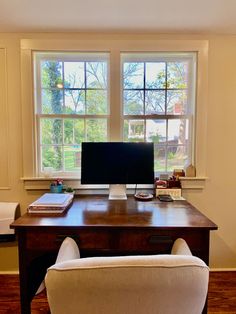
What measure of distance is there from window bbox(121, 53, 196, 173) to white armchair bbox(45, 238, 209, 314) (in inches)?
62.2

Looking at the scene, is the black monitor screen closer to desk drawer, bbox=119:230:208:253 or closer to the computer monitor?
the computer monitor

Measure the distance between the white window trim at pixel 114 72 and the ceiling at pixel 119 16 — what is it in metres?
0.10

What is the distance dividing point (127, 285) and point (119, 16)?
74.1 inches

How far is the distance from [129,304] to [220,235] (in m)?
1.78

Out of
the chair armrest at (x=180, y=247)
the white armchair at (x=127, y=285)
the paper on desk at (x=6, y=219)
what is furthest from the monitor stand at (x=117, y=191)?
the white armchair at (x=127, y=285)

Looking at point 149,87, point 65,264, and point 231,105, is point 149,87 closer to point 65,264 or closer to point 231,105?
point 231,105

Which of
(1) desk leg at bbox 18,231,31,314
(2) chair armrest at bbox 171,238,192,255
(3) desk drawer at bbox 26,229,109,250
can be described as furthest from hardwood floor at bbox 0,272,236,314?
(2) chair armrest at bbox 171,238,192,255

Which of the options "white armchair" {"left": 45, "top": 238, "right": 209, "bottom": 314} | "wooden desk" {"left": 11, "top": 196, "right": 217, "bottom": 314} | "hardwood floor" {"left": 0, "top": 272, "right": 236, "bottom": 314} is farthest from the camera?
"hardwood floor" {"left": 0, "top": 272, "right": 236, "bottom": 314}

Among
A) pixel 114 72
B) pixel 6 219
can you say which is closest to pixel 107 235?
pixel 6 219

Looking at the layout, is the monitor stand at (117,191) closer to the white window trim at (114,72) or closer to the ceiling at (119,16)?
the white window trim at (114,72)

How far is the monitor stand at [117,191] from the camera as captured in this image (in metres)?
2.23

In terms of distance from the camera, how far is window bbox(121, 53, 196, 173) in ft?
7.97

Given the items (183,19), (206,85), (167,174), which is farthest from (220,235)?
(183,19)

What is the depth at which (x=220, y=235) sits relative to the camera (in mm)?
2480
